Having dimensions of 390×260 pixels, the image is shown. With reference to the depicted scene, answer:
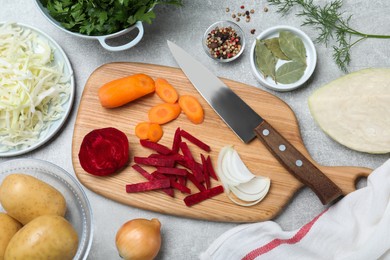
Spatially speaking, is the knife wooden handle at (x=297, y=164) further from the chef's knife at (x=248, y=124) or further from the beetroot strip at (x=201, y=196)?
the beetroot strip at (x=201, y=196)

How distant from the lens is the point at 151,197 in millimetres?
2006

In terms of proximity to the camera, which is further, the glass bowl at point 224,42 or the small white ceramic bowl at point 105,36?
the glass bowl at point 224,42

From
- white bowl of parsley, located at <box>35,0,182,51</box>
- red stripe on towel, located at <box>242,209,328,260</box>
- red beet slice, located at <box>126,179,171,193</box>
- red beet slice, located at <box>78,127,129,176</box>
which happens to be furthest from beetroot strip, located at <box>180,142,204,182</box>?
white bowl of parsley, located at <box>35,0,182,51</box>

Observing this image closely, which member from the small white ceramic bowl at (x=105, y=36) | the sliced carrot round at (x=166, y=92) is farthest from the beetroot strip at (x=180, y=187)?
the small white ceramic bowl at (x=105, y=36)

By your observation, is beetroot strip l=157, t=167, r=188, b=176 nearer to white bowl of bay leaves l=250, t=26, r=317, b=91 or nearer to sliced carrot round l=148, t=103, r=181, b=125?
sliced carrot round l=148, t=103, r=181, b=125

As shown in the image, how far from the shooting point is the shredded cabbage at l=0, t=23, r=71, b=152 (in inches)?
77.8

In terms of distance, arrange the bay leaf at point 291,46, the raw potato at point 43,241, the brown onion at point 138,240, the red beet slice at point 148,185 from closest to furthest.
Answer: the raw potato at point 43,241 → the brown onion at point 138,240 → the red beet slice at point 148,185 → the bay leaf at point 291,46

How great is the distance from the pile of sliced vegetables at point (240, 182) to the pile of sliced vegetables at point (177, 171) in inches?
1.5

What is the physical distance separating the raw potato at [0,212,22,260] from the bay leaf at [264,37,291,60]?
117cm

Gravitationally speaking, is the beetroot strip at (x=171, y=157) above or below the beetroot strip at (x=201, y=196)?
above

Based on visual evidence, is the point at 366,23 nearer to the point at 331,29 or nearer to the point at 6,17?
the point at 331,29

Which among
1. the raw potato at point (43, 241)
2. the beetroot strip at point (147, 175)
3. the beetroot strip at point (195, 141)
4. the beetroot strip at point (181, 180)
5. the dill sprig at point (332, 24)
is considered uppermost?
the dill sprig at point (332, 24)

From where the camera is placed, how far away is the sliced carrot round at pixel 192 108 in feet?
6.63

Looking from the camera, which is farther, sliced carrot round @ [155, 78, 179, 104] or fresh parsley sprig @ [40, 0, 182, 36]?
sliced carrot round @ [155, 78, 179, 104]
